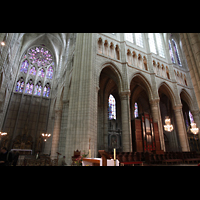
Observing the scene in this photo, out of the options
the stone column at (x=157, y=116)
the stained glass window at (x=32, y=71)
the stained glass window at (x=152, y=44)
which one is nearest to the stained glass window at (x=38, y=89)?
the stained glass window at (x=32, y=71)

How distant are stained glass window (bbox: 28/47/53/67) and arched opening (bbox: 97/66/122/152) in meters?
14.0

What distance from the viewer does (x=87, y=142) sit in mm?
9852

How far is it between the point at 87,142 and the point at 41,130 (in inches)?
626

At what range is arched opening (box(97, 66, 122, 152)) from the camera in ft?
58.8

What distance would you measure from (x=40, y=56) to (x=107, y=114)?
1822cm

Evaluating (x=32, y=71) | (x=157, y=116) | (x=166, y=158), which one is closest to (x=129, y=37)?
(x=157, y=116)

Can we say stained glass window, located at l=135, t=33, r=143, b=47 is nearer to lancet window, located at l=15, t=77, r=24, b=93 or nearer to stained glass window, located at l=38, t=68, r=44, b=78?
stained glass window, located at l=38, t=68, r=44, b=78

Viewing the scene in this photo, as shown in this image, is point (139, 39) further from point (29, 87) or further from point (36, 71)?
point (29, 87)

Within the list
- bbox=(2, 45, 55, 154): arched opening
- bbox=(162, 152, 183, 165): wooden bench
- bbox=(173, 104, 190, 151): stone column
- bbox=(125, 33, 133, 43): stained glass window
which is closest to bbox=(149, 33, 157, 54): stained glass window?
bbox=(125, 33, 133, 43): stained glass window
